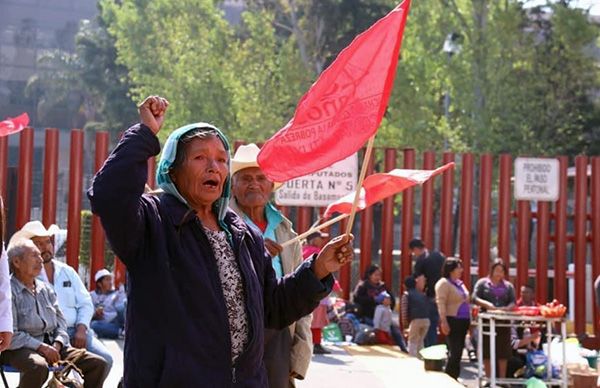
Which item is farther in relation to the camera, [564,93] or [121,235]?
[564,93]

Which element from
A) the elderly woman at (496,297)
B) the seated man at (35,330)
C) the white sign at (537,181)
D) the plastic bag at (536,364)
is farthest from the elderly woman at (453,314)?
the seated man at (35,330)

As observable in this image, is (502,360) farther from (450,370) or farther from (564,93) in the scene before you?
(564,93)

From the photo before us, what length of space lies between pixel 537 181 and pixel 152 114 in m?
13.8

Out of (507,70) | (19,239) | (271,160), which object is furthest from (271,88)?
(271,160)

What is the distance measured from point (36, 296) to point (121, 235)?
14.8ft

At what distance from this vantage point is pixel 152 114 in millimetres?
3650

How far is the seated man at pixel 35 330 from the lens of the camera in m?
7.42

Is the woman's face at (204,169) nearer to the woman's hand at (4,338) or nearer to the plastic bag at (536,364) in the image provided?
the woman's hand at (4,338)

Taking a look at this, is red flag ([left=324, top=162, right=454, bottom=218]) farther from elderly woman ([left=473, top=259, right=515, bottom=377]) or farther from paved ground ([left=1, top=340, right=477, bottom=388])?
elderly woman ([left=473, top=259, right=515, bottom=377])

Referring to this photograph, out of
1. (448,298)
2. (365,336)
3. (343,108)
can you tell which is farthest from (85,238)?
(343,108)

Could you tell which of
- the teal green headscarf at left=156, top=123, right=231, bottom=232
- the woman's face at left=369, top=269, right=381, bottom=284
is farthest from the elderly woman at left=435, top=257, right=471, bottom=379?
the teal green headscarf at left=156, top=123, right=231, bottom=232

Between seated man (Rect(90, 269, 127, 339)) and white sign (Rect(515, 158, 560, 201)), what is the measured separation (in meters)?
6.28

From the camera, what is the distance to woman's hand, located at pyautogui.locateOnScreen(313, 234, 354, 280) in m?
3.90

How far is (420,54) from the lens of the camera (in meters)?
27.4
